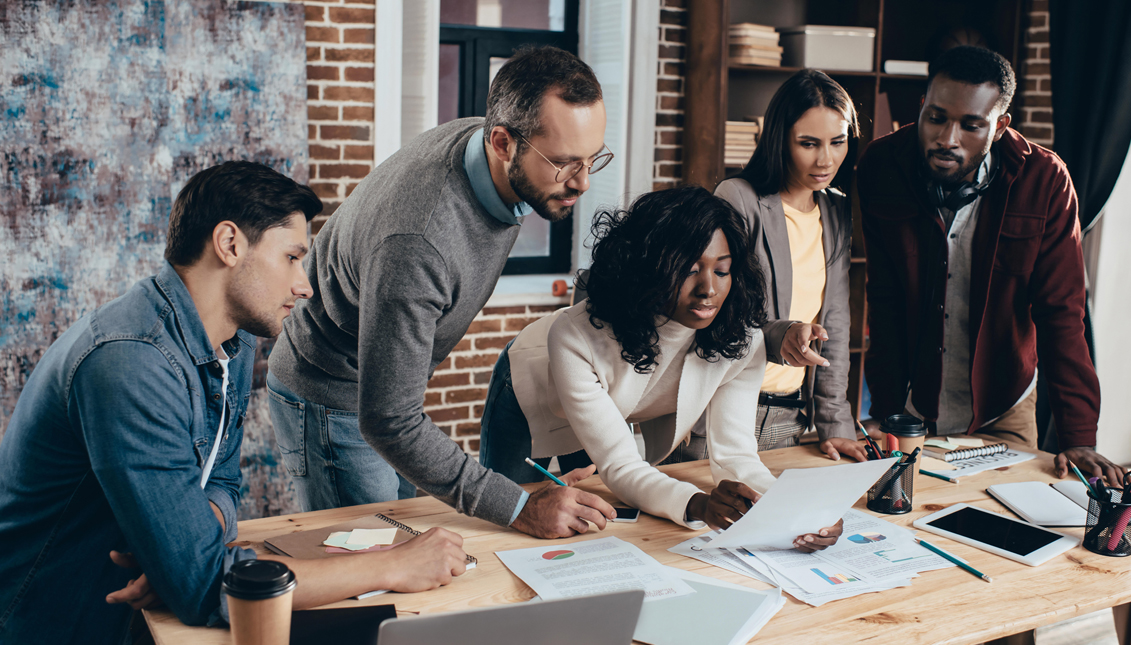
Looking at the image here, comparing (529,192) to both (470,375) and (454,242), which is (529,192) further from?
(470,375)

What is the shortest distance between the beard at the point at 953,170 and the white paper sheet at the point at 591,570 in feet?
4.62

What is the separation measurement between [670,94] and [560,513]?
9.25 feet

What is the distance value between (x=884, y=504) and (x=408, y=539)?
94cm

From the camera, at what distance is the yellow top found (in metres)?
2.27

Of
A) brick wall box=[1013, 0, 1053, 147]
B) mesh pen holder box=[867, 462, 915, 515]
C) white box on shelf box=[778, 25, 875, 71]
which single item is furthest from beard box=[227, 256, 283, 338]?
brick wall box=[1013, 0, 1053, 147]

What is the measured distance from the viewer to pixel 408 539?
155 centimetres

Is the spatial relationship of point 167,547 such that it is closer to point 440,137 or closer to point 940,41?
point 440,137

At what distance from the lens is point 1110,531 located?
1585mm

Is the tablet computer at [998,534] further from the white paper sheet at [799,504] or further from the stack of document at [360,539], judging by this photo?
the stack of document at [360,539]

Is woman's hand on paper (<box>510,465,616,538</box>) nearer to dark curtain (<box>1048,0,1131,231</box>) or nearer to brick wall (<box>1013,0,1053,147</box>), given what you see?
dark curtain (<box>1048,0,1131,231</box>)

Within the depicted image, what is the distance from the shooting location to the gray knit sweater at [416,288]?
1520 millimetres

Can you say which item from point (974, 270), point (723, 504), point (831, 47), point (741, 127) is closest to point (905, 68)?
point (831, 47)

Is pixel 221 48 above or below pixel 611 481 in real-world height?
above

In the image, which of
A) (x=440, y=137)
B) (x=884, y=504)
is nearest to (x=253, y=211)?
(x=440, y=137)
